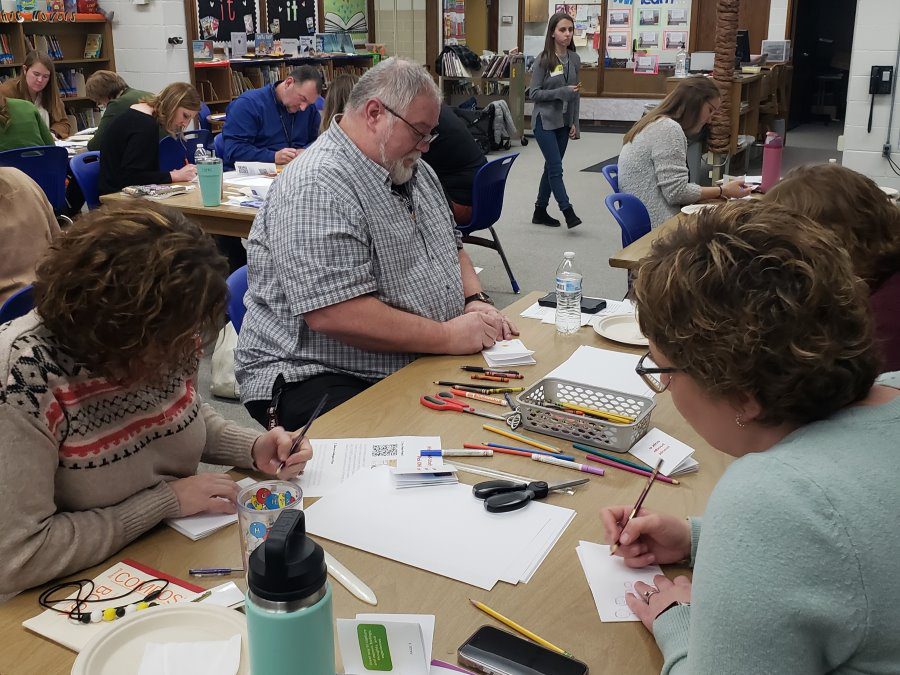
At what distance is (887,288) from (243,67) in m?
8.54

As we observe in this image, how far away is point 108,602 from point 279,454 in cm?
42

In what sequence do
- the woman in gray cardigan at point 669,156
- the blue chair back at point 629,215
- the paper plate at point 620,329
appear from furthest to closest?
the woman in gray cardigan at point 669,156 < the blue chair back at point 629,215 < the paper plate at point 620,329

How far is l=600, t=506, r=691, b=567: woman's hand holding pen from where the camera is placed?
1269mm

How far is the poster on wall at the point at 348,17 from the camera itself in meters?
10.4

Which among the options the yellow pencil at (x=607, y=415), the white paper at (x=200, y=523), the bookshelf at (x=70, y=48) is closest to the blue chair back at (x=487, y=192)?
the yellow pencil at (x=607, y=415)

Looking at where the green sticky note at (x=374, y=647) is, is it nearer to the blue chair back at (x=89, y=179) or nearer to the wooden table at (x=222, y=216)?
the wooden table at (x=222, y=216)

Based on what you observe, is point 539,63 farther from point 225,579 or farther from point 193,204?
point 225,579

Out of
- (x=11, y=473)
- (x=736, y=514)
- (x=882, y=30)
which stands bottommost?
(x=11, y=473)

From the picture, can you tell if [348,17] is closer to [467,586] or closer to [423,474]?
[423,474]

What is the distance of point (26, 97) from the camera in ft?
21.6

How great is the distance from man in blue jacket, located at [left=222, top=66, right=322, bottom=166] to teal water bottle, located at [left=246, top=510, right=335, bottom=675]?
14.9 ft

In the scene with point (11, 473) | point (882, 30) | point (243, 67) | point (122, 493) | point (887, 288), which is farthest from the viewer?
point (243, 67)

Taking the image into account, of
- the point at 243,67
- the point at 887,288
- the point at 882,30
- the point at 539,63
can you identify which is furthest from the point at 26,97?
the point at 887,288

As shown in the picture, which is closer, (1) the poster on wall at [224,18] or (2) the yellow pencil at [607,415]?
(2) the yellow pencil at [607,415]
